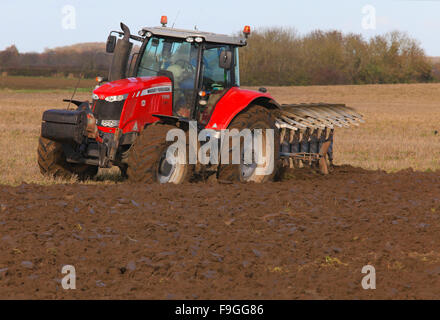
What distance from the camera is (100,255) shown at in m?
5.80

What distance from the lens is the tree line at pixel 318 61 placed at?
61.2 m

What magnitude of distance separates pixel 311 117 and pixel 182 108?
129 inches

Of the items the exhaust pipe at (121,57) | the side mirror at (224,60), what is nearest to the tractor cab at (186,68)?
the exhaust pipe at (121,57)

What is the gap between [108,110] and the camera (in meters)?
9.05

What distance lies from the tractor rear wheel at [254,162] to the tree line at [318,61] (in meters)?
48.6

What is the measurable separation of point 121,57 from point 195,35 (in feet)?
3.85

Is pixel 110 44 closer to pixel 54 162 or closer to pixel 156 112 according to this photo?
pixel 156 112

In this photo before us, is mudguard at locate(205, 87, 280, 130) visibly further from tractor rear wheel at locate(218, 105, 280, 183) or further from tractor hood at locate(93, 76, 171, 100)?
tractor hood at locate(93, 76, 171, 100)

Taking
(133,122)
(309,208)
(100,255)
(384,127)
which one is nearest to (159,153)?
(133,122)

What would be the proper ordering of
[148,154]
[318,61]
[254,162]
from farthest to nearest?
[318,61] < [254,162] < [148,154]

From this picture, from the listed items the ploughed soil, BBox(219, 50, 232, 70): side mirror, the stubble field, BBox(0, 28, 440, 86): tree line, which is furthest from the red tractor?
BBox(0, 28, 440, 86): tree line

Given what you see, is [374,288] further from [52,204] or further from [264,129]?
[264,129]

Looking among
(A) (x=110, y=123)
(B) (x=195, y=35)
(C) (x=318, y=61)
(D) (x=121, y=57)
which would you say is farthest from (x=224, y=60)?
Answer: (C) (x=318, y=61)

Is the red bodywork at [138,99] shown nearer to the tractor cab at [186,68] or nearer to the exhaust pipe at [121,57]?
the tractor cab at [186,68]
